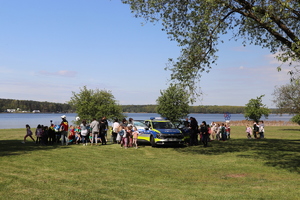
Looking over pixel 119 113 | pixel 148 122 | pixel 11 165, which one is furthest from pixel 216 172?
pixel 119 113

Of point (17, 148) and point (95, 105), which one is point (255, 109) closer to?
point (95, 105)

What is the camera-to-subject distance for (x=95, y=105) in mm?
61312

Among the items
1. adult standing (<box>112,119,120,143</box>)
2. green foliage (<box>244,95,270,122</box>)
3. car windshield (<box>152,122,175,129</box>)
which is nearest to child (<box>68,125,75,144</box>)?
adult standing (<box>112,119,120,143</box>)

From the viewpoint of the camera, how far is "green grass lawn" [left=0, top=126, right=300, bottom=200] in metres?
8.82

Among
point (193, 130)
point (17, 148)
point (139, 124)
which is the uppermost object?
point (139, 124)

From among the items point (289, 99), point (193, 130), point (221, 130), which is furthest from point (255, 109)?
point (193, 130)

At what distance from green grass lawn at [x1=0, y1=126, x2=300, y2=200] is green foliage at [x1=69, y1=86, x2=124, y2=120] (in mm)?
44882

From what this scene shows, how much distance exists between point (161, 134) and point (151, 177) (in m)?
9.90

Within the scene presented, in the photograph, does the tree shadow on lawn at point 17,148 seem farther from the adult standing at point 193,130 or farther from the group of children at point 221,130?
the group of children at point 221,130

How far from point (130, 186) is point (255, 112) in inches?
2205

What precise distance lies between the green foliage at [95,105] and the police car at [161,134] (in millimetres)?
37777

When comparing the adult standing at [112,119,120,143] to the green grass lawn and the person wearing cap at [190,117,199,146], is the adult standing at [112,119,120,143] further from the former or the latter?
the green grass lawn

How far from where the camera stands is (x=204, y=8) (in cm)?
1616

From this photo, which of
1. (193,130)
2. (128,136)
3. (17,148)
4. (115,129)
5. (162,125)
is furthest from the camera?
(115,129)
